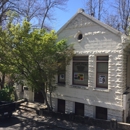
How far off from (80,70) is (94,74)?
45.8 inches

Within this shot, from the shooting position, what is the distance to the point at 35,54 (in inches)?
404

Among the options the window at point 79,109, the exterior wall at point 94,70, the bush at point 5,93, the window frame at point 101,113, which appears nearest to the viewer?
the exterior wall at point 94,70

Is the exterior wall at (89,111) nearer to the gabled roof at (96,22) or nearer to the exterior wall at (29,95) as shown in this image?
the gabled roof at (96,22)

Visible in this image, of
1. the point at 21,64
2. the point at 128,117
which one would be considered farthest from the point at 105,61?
the point at 21,64

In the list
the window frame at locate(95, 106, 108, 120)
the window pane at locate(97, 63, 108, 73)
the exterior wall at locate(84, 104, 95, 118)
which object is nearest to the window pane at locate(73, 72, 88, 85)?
the window pane at locate(97, 63, 108, 73)

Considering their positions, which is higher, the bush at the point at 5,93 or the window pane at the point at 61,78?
the window pane at the point at 61,78

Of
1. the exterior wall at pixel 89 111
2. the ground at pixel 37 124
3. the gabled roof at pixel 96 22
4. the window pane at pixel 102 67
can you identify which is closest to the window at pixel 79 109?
the exterior wall at pixel 89 111

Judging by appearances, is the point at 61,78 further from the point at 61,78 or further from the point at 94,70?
the point at 94,70

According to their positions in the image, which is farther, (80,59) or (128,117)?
(80,59)

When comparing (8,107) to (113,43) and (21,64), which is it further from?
(113,43)

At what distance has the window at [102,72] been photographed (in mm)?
10750

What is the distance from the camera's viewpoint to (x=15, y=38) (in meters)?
10.3

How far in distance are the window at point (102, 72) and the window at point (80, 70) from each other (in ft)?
2.78

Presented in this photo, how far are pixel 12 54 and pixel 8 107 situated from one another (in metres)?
3.27
